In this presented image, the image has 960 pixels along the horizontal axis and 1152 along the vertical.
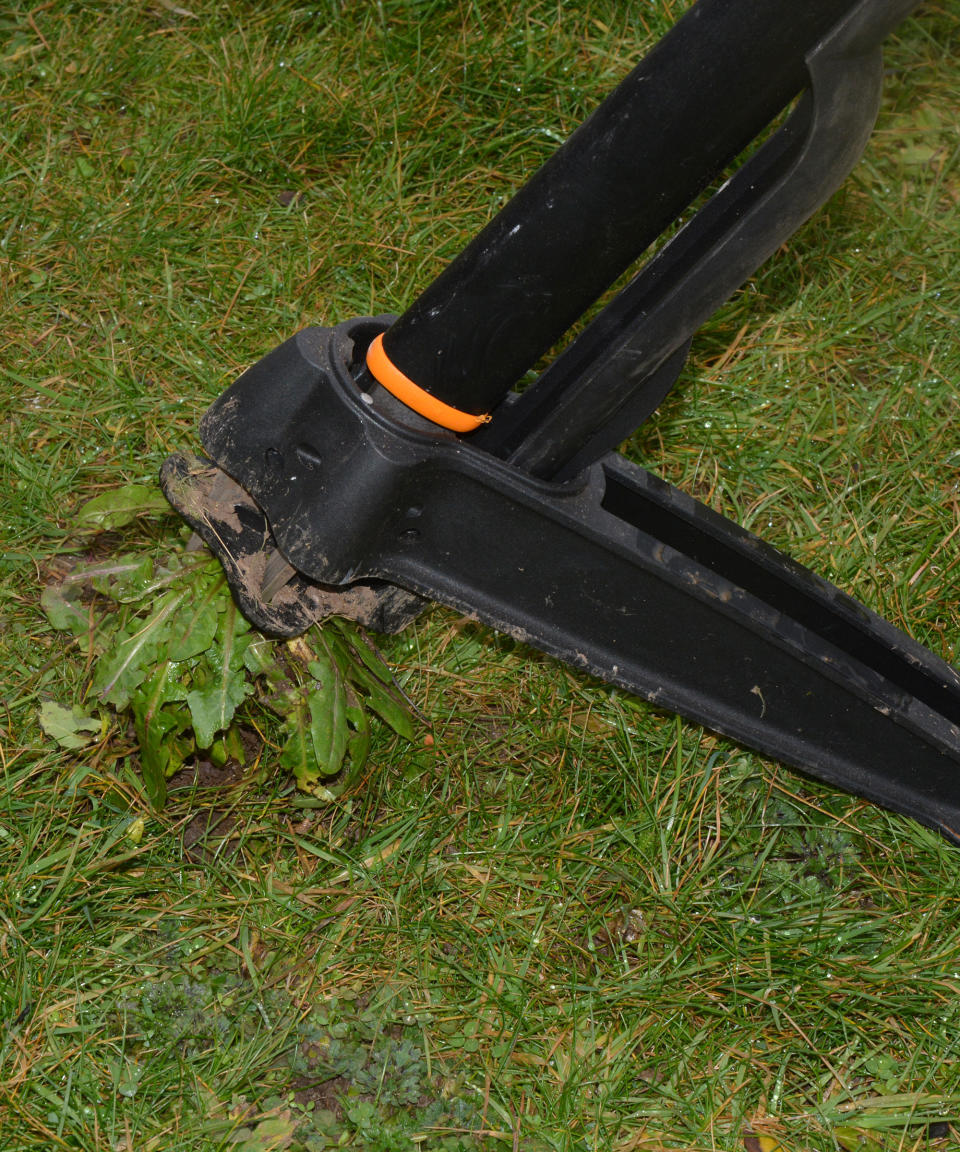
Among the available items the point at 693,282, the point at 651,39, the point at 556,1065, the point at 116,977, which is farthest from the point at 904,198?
the point at 116,977

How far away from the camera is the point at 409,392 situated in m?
1.84

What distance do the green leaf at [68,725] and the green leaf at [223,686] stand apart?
242 millimetres

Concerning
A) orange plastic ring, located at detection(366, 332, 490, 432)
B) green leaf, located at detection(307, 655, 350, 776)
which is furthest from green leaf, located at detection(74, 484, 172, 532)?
orange plastic ring, located at detection(366, 332, 490, 432)

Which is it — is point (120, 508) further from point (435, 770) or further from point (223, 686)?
point (435, 770)

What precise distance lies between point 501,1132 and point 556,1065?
15cm

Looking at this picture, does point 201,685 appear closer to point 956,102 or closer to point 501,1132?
point 501,1132

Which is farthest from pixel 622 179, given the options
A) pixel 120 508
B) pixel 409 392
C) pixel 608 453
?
pixel 120 508

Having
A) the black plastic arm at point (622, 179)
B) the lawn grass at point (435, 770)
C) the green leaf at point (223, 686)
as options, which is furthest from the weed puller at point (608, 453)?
the lawn grass at point (435, 770)

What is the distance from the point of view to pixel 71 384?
2.96m

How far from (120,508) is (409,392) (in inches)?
40.0

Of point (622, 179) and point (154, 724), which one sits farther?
point (154, 724)

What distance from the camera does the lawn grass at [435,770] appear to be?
2.14 m

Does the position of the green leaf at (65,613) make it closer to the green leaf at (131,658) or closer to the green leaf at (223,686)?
the green leaf at (131,658)

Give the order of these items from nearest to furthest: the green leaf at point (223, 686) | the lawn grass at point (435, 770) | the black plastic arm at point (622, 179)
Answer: the black plastic arm at point (622, 179) < the lawn grass at point (435, 770) < the green leaf at point (223, 686)
